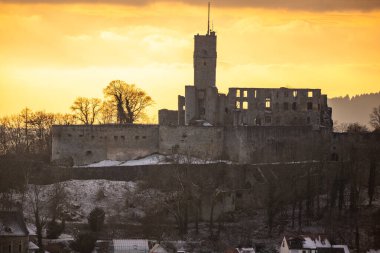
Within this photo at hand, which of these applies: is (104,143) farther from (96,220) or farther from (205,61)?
(96,220)

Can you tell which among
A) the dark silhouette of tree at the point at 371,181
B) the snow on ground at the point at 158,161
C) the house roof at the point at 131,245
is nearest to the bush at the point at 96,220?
the house roof at the point at 131,245

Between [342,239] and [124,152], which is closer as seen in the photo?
[342,239]

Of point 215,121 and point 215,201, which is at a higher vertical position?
point 215,121

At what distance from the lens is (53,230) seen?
8012cm

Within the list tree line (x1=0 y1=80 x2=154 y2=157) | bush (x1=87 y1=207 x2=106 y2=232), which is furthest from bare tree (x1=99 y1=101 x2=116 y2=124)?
bush (x1=87 y1=207 x2=106 y2=232)

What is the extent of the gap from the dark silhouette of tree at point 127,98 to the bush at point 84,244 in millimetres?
30114

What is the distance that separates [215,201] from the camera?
288ft

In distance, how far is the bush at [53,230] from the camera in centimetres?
8006

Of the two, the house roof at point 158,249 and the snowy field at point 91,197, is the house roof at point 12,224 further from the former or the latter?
the house roof at point 158,249

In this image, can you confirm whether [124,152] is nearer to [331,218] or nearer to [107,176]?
[107,176]

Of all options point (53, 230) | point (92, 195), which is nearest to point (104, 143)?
point (92, 195)

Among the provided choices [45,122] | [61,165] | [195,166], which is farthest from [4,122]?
[195,166]

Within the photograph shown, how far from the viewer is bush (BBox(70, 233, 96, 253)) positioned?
254ft

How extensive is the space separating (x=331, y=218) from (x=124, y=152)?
720 inches
